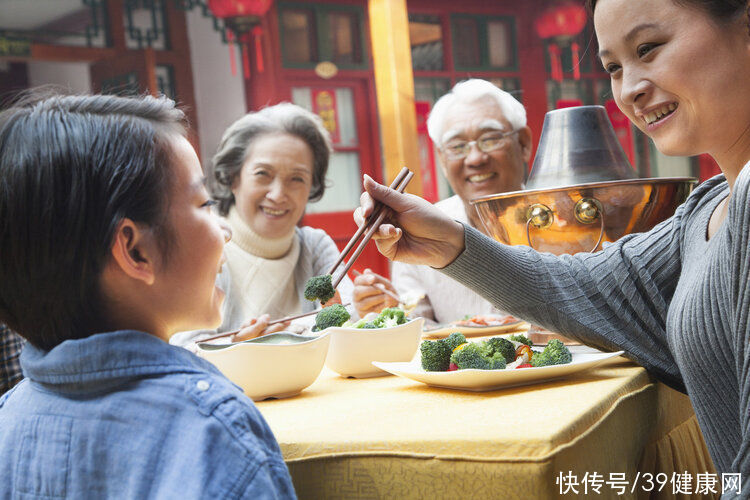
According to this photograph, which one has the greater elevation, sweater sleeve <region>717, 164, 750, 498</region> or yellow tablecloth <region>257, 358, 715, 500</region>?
sweater sleeve <region>717, 164, 750, 498</region>

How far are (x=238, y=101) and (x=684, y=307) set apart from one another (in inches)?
196

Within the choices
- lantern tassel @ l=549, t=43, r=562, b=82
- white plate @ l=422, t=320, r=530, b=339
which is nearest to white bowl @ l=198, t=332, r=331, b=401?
white plate @ l=422, t=320, r=530, b=339

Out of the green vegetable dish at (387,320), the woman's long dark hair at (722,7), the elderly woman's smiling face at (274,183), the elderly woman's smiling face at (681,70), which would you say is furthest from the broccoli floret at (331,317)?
the elderly woman's smiling face at (274,183)

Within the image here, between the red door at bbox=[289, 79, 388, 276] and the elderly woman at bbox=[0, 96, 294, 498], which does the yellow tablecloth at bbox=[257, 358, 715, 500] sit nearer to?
the elderly woman at bbox=[0, 96, 294, 498]

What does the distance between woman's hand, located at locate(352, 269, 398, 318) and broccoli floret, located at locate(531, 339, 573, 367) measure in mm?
970

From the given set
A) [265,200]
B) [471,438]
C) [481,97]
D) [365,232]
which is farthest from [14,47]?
[471,438]

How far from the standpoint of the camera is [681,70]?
1.19 meters

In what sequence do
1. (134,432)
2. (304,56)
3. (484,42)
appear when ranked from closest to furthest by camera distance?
(134,432)
(304,56)
(484,42)

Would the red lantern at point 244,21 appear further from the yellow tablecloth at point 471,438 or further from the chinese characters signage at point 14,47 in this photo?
the yellow tablecloth at point 471,438

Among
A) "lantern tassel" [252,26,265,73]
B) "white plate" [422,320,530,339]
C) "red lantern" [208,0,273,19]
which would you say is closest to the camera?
"white plate" [422,320,530,339]

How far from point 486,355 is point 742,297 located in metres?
0.43

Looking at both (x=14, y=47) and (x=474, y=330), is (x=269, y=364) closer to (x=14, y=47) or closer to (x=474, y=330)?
(x=474, y=330)

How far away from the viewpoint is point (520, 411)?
1030 mm

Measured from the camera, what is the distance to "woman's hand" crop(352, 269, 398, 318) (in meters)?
2.21
